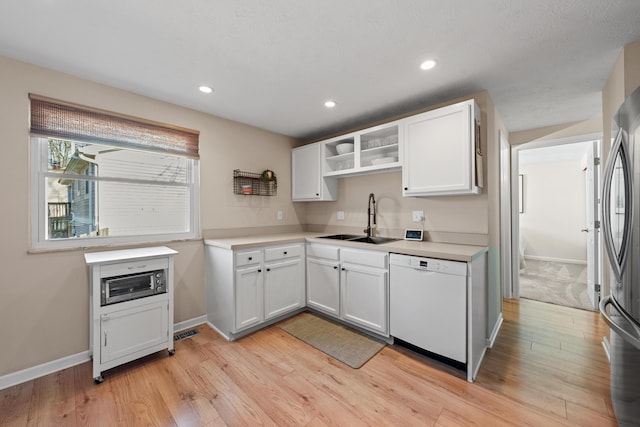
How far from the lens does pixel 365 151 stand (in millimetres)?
2922

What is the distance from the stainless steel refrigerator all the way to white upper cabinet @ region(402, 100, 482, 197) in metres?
0.82

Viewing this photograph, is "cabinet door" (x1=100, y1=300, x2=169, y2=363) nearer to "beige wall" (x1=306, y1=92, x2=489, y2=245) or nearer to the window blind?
the window blind

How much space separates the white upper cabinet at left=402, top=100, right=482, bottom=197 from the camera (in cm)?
216

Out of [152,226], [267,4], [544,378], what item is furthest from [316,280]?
[267,4]

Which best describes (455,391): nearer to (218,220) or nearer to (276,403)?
(276,403)

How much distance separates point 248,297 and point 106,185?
1.64 meters

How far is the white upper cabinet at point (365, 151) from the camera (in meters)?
2.75

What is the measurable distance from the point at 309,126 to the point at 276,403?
2.90 m

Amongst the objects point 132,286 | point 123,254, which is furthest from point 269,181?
point 132,286

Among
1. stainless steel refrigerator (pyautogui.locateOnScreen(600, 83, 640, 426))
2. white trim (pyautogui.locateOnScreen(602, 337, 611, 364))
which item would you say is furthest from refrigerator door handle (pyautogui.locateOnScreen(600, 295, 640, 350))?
white trim (pyautogui.locateOnScreen(602, 337, 611, 364))

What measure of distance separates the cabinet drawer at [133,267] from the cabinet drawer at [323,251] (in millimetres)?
1424

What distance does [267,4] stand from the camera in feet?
4.55

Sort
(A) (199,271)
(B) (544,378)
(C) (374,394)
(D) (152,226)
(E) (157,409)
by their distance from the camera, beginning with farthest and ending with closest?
1. (A) (199,271)
2. (D) (152,226)
3. (B) (544,378)
4. (C) (374,394)
5. (E) (157,409)

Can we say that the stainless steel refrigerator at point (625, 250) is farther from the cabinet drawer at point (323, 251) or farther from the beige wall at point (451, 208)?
the cabinet drawer at point (323, 251)
